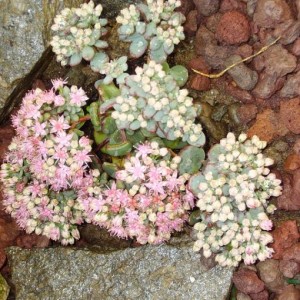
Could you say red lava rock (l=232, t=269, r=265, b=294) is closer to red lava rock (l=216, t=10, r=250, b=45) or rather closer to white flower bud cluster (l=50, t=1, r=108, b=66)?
red lava rock (l=216, t=10, r=250, b=45)

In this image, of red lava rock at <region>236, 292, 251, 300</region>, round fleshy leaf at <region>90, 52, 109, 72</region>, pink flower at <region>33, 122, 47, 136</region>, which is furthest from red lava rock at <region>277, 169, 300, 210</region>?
pink flower at <region>33, 122, 47, 136</region>

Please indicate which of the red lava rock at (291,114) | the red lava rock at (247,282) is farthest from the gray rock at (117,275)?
the red lava rock at (291,114)

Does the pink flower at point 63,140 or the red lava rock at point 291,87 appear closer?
the pink flower at point 63,140

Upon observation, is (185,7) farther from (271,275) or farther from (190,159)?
(271,275)

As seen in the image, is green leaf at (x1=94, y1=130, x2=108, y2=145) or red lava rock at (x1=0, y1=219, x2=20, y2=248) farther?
red lava rock at (x1=0, y1=219, x2=20, y2=248)

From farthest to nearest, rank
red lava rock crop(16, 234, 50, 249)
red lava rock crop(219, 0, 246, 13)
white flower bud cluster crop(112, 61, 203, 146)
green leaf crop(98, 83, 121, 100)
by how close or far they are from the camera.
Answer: red lava rock crop(16, 234, 50, 249) → red lava rock crop(219, 0, 246, 13) → green leaf crop(98, 83, 121, 100) → white flower bud cluster crop(112, 61, 203, 146)

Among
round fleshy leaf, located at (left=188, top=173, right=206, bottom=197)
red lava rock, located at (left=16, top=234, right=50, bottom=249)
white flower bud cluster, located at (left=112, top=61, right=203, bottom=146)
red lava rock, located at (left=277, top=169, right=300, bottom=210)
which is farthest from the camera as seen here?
red lava rock, located at (left=16, top=234, right=50, bottom=249)

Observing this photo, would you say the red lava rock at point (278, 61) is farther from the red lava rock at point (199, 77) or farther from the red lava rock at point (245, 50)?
the red lava rock at point (199, 77)
